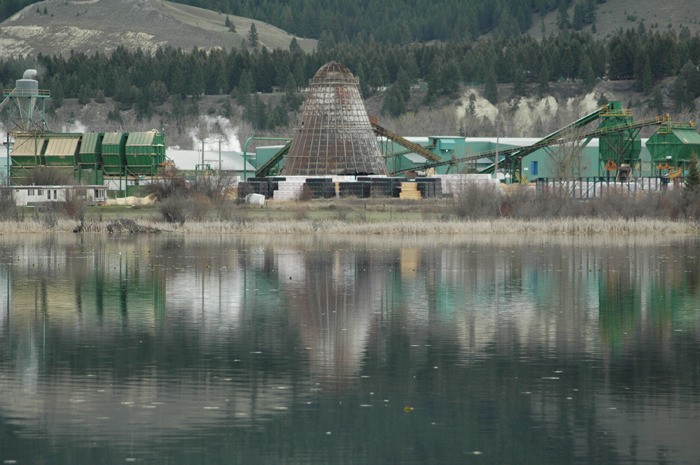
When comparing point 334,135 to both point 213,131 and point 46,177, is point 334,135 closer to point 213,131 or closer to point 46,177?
point 46,177

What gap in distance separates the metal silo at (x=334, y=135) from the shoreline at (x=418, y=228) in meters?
47.3

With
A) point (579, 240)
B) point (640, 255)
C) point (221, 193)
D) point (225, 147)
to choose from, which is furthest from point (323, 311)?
point (225, 147)

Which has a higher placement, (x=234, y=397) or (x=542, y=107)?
(x=542, y=107)

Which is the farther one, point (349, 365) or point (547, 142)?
point (547, 142)

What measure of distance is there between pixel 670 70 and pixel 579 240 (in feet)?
419

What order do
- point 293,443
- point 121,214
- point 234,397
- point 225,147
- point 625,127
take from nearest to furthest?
point 293,443
point 234,397
point 121,214
point 625,127
point 225,147

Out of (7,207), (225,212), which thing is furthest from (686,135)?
(7,207)

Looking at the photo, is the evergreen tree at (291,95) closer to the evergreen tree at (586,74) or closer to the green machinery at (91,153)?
the evergreen tree at (586,74)

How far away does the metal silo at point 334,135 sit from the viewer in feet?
393

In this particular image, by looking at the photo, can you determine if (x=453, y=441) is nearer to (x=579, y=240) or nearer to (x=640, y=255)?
→ (x=640, y=255)

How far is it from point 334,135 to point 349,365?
315 feet

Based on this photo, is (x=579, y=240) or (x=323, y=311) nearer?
(x=323, y=311)

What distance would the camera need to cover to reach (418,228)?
69.5m

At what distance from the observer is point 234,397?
22656 millimetres
